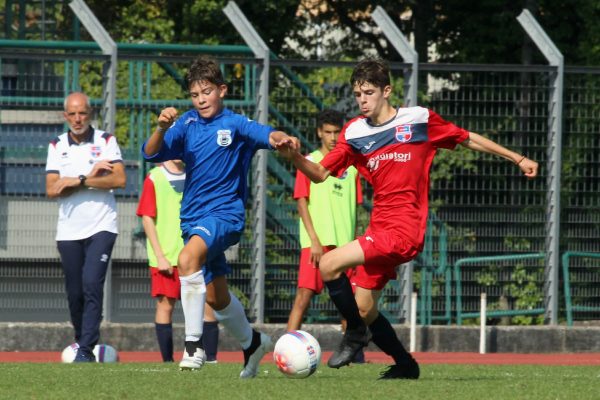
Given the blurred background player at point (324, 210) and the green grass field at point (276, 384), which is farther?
the blurred background player at point (324, 210)

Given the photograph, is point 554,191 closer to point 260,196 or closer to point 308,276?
point 260,196

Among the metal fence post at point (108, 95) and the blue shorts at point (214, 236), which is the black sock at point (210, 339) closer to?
the blue shorts at point (214, 236)

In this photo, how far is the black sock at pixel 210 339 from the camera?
11.8 meters

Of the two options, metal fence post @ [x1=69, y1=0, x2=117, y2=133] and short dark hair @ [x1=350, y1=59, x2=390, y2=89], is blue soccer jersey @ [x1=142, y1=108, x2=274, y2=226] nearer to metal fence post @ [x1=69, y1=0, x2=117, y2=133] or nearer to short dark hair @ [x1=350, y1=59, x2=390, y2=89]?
short dark hair @ [x1=350, y1=59, x2=390, y2=89]

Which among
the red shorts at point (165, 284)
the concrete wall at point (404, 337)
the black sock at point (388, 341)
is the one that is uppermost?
the red shorts at point (165, 284)

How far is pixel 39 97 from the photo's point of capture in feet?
46.7

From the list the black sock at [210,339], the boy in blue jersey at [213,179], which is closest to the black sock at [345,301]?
the boy in blue jersey at [213,179]

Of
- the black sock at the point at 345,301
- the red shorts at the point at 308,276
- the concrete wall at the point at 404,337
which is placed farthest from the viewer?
the concrete wall at the point at 404,337

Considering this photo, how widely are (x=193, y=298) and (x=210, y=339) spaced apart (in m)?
2.63

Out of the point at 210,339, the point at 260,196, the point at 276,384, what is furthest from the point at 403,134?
the point at 260,196

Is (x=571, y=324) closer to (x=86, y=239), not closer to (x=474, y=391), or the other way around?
(x=86, y=239)

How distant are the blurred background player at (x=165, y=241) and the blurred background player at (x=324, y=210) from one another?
3.10 feet

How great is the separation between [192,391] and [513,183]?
802 cm

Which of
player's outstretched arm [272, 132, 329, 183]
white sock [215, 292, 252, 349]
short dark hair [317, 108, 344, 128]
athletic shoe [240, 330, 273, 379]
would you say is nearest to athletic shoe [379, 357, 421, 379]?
athletic shoe [240, 330, 273, 379]
